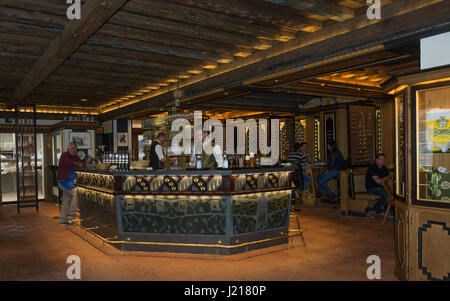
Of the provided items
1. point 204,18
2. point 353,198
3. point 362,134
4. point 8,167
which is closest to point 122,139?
point 8,167

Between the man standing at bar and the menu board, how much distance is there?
22.0 feet

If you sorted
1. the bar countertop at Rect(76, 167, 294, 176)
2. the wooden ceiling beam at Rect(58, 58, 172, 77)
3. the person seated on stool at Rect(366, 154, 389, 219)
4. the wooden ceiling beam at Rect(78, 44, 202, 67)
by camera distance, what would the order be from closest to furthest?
the bar countertop at Rect(76, 167, 294, 176)
the wooden ceiling beam at Rect(78, 44, 202, 67)
the wooden ceiling beam at Rect(58, 58, 172, 77)
the person seated on stool at Rect(366, 154, 389, 219)

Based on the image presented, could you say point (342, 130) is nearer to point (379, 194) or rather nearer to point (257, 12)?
point (379, 194)

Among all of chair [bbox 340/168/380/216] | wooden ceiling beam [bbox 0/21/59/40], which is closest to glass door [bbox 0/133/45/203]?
wooden ceiling beam [bbox 0/21/59/40]

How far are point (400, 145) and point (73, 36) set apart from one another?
3876mm

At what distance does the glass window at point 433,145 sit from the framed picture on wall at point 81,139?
867 centimetres

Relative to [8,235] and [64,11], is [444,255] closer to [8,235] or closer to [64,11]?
[64,11]

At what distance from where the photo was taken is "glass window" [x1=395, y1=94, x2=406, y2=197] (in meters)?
3.80

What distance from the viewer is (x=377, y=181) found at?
22.9 feet

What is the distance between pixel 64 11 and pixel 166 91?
14.1 ft

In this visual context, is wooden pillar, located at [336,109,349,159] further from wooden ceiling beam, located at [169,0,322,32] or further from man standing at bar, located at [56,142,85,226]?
man standing at bar, located at [56,142,85,226]

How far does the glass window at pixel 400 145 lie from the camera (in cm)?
380

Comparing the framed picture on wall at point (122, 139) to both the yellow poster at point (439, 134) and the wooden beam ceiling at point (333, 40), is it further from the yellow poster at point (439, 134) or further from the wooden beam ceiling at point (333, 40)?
the yellow poster at point (439, 134)

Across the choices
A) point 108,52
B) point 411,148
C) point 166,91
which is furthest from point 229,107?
point 411,148
